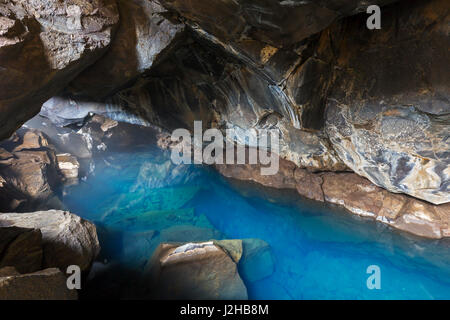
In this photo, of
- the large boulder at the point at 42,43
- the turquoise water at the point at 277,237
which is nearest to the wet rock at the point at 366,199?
the turquoise water at the point at 277,237

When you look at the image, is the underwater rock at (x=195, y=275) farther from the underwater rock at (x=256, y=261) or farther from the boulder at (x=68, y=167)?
the boulder at (x=68, y=167)

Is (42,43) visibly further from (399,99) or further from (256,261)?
(399,99)

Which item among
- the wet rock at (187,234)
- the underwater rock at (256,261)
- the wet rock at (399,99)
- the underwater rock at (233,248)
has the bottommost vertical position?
the underwater rock at (256,261)

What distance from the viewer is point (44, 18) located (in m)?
3.36

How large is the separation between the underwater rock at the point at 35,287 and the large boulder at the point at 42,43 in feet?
8.10

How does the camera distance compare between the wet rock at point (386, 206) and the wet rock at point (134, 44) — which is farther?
the wet rock at point (386, 206)

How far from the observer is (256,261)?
505 centimetres

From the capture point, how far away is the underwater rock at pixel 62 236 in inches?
161

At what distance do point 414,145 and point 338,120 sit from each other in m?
1.41

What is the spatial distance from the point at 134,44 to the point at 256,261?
4916 mm

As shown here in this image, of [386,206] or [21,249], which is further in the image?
[386,206]

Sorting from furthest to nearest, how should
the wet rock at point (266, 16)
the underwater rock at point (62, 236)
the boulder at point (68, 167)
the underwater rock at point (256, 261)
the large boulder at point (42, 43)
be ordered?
1. the boulder at point (68, 167)
2. the underwater rock at point (256, 261)
3. the underwater rock at point (62, 236)
4. the large boulder at point (42, 43)
5. the wet rock at point (266, 16)

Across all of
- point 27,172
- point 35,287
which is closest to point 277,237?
point 35,287

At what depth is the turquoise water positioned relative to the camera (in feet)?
14.9
